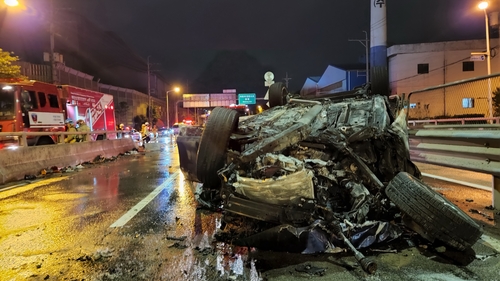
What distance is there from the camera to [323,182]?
3570 millimetres

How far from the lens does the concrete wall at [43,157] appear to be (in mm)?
8359

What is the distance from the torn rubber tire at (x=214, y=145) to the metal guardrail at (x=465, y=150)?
319 centimetres

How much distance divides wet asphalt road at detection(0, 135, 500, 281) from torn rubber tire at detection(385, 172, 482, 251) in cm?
19

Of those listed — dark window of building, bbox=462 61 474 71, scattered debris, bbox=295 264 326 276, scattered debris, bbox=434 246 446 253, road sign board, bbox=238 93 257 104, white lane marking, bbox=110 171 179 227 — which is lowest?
scattered debris, bbox=295 264 326 276

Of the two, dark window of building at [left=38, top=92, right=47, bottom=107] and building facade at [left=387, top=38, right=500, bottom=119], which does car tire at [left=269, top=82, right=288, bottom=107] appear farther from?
building facade at [left=387, top=38, right=500, bottom=119]

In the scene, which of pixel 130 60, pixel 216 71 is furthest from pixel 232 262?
pixel 216 71

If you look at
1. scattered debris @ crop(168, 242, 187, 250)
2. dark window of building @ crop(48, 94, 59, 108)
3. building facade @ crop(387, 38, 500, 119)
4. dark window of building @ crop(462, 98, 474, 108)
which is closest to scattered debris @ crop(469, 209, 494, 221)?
scattered debris @ crop(168, 242, 187, 250)

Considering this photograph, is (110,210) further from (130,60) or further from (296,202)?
(130,60)

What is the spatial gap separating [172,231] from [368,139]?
2.57 m

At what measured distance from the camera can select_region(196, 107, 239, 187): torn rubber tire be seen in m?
3.74

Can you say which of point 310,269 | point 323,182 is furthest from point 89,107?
point 310,269

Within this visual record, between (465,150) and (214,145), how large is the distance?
349 cm

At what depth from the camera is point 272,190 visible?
3109mm

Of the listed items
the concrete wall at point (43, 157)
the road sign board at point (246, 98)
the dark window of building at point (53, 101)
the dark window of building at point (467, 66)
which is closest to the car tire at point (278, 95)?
the concrete wall at point (43, 157)
